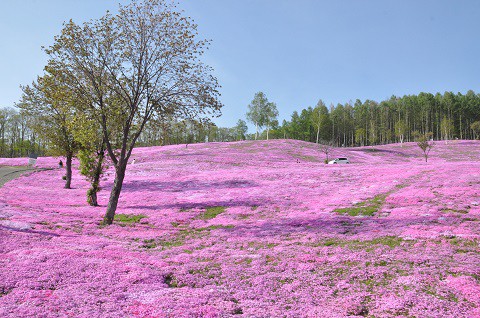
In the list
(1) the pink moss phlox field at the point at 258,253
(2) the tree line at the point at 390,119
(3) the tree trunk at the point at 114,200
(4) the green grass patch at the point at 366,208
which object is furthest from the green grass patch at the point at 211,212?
(2) the tree line at the point at 390,119

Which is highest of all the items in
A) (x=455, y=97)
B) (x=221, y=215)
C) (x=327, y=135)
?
(x=455, y=97)

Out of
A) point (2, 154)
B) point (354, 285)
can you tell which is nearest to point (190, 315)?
point (354, 285)

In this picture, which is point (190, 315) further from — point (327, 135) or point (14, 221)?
point (327, 135)

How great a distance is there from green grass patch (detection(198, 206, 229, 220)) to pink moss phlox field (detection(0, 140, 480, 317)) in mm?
170

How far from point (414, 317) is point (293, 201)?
1754 centimetres

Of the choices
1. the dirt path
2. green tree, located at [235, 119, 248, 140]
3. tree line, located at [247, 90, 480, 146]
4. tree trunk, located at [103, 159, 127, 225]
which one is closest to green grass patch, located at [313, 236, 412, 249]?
tree trunk, located at [103, 159, 127, 225]

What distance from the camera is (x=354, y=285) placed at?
8883 millimetres

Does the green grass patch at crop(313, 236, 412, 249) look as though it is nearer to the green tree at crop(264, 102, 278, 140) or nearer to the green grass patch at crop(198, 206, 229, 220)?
the green grass patch at crop(198, 206, 229, 220)

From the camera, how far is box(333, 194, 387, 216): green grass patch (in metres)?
19.0

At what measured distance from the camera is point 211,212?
74.5ft

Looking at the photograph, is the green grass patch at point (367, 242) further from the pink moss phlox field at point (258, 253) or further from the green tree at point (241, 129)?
the green tree at point (241, 129)

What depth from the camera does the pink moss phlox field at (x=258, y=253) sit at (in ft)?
24.5

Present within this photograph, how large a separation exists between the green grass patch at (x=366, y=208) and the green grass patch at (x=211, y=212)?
8486 millimetres

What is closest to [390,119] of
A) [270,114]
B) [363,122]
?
[363,122]
